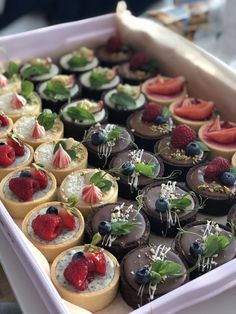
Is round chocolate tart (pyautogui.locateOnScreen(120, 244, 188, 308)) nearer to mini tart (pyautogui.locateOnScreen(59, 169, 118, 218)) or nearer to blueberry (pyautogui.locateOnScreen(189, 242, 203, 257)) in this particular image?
blueberry (pyautogui.locateOnScreen(189, 242, 203, 257))

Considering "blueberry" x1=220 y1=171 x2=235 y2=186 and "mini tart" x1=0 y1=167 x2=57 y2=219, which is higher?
"blueberry" x1=220 y1=171 x2=235 y2=186

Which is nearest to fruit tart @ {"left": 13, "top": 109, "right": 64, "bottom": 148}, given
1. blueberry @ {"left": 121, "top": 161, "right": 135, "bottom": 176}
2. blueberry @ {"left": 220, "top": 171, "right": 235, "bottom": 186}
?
blueberry @ {"left": 121, "top": 161, "right": 135, "bottom": 176}

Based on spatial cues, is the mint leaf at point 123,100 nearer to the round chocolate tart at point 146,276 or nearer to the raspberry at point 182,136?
the raspberry at point 182,136

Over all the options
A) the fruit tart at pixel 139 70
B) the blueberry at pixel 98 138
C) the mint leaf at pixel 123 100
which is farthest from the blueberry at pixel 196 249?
the fruit tart at pixel 139 70

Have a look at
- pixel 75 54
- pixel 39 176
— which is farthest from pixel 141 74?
pixel 39 176

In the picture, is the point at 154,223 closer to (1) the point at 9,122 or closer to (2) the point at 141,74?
(1) the point at 9,122

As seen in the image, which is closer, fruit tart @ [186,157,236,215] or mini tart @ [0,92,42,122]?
fruit tart @ [186,157,236,215]

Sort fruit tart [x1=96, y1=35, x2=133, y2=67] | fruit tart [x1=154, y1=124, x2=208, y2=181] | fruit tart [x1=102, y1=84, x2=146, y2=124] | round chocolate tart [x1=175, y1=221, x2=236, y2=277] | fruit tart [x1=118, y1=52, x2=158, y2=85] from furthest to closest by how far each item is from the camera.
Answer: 1. fruit tart [x1=96, y1=35, x2=133, y2=67]
2. fruit tart [x1=118, y1=52, x2=158, y2=85]
3. fruit tart [x1=102, y1=84, x2=146, y2=124]
4. fruit tart [x1=154, y1=124, x2=208, y2=181]
5. round chocolate tart [x1=175, y1=221, x2=236, y2=277]
